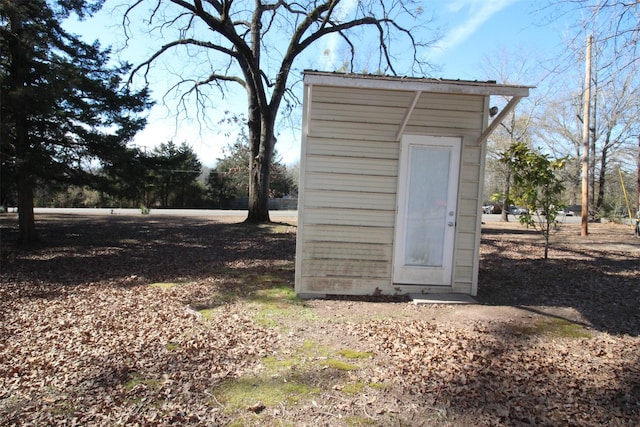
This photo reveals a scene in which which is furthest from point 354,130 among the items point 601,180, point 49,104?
point 601,180

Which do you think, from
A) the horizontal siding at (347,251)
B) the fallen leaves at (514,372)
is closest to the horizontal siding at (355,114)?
the horizontal siding at (347,251)

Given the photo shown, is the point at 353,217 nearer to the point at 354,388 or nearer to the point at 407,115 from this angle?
the point at 407,115

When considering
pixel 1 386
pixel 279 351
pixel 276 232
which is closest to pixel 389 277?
pixel 279 351

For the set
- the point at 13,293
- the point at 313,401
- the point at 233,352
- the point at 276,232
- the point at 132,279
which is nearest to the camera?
the point at 313,401

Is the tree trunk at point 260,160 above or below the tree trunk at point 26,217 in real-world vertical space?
above

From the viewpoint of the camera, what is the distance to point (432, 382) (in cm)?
312

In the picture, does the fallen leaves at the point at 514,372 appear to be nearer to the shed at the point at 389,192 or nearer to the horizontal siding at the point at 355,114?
the shed at the point at 389,192

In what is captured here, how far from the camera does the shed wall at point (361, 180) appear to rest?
17.6ft

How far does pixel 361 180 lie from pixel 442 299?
6.44 ft

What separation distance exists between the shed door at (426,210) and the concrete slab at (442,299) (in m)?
0.19

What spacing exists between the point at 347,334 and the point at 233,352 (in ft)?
3.96

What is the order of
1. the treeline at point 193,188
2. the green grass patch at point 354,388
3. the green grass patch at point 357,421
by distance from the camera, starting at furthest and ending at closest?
the treeline at point 193,188 → the green grass patch at point 354,388 → the green grass patch at point 357,421

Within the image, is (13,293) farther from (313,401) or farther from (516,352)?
(516,352)

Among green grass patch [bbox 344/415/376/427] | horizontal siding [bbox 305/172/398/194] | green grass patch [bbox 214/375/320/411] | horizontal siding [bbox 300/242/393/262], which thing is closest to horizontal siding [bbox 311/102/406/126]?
horizontal siding [bbox 305/172/398/194]
